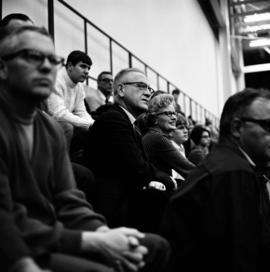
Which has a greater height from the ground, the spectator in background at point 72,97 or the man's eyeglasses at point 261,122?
the spectator in background at point 72,97

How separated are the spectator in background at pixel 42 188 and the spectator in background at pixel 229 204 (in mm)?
258

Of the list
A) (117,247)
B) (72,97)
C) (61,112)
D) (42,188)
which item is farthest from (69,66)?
(117,247)

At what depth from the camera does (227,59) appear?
14578 millimetres

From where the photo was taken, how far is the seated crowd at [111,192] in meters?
1.05

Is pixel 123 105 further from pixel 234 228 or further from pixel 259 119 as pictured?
pixel 234 228

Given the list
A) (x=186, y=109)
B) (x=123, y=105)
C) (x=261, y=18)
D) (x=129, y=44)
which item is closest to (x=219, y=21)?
(x=261, y=18)

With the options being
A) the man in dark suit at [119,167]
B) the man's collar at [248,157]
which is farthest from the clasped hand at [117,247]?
the man in dark suit at [119,167]

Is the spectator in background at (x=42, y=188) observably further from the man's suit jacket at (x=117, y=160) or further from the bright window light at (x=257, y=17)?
the bright window light at (x=257, y=17)

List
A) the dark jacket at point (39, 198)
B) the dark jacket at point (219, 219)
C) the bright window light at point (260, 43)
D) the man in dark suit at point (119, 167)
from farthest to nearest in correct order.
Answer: the bright window light at point (260, 43)
the man in dark suit at point (119, 167)
the dark jacket at point (219, 219)
the dark jacket at point (39, 198)

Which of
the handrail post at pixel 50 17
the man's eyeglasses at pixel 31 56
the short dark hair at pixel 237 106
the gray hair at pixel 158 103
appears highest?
the handrail post at pixel 50 17

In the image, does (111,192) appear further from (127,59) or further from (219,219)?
(127,59)

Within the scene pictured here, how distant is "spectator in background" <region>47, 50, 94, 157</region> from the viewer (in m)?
2.67

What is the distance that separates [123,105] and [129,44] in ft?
11.4

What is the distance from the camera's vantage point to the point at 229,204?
137 centimetres
